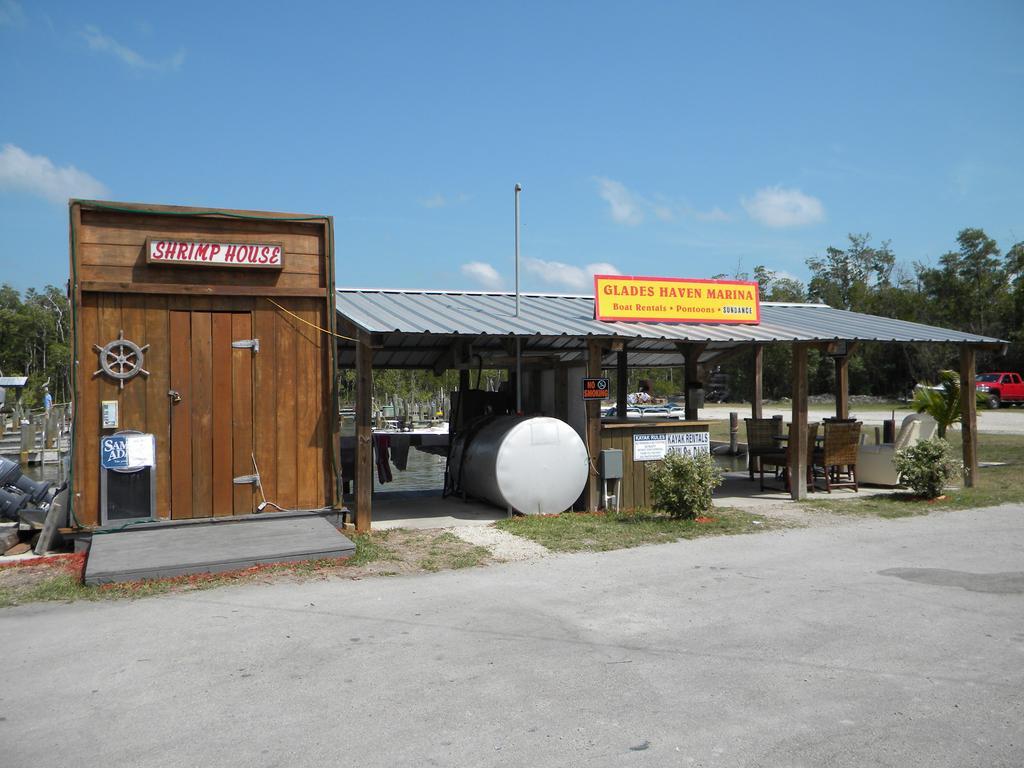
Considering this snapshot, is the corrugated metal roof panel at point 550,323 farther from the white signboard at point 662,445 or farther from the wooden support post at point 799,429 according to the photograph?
the white signboard at point 662,445

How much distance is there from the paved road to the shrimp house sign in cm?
384

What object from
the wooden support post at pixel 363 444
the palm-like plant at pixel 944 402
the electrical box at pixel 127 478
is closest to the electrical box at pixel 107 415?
the electrical box at pixel 127 478

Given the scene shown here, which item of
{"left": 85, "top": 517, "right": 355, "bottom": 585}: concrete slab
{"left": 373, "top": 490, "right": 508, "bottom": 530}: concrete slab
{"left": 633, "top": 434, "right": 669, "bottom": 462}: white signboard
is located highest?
{"left": 633, "top": 434, "right": 669, "bottom": 462}: white signboard

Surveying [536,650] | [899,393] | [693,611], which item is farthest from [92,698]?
[899,393]

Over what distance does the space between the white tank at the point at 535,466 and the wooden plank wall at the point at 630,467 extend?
56cm

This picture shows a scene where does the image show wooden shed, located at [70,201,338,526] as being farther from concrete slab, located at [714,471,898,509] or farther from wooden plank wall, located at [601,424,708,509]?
concrete slab, located at [714,471,898,509]

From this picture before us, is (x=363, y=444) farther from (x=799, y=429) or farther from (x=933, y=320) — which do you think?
(x=933, y=320)

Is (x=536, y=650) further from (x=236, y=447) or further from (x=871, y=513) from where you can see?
(x=871, y=513)

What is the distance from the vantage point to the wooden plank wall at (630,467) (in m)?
11.1

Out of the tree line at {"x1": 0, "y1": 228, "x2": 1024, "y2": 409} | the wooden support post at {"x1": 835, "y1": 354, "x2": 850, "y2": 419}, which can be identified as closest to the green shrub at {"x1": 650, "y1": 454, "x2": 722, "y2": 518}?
the wooden support post at {"x1": 835, "y1": 354, "x2": 850, "y2": 419}

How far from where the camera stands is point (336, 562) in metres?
7.70

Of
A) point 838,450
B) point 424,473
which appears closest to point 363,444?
point 838,450

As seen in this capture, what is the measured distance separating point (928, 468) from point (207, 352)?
381 inches

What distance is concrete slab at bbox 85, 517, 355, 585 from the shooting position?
6.98 m
